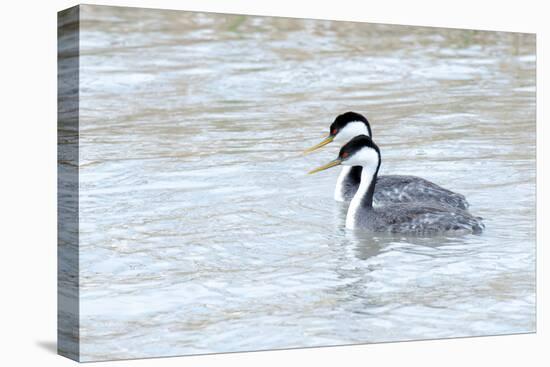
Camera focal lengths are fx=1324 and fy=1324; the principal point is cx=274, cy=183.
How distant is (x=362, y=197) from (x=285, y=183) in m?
0.63

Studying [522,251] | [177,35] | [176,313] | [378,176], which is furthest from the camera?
[378,176]

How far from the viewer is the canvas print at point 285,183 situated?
28.1ft

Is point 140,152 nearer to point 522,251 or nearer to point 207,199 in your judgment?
point 207,199

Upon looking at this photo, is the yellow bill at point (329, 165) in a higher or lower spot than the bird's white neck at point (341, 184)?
higher

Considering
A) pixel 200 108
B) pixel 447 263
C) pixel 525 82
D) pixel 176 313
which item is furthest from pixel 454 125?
pixel 176 313

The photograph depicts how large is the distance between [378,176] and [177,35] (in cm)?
243

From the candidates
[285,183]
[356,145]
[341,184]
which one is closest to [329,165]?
[356,145]

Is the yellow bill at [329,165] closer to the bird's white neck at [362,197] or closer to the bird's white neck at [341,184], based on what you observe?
the bird's white neck at [362,197]

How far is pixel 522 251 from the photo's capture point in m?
10.1

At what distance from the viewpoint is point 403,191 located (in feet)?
35.3

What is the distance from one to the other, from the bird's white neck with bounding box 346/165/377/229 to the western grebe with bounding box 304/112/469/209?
30 cm

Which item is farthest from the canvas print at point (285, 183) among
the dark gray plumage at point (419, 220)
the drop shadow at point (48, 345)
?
the drop shadow at point (48, 345)

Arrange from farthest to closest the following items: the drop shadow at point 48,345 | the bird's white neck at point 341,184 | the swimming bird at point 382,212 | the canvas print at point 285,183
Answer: the bird's white neck at point 341,184 < the swimming bird at point 382,212 < the drop shadow at point 48,345 < the canvas print at point 285,183

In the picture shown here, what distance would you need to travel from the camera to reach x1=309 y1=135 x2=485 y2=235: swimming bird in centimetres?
1021
